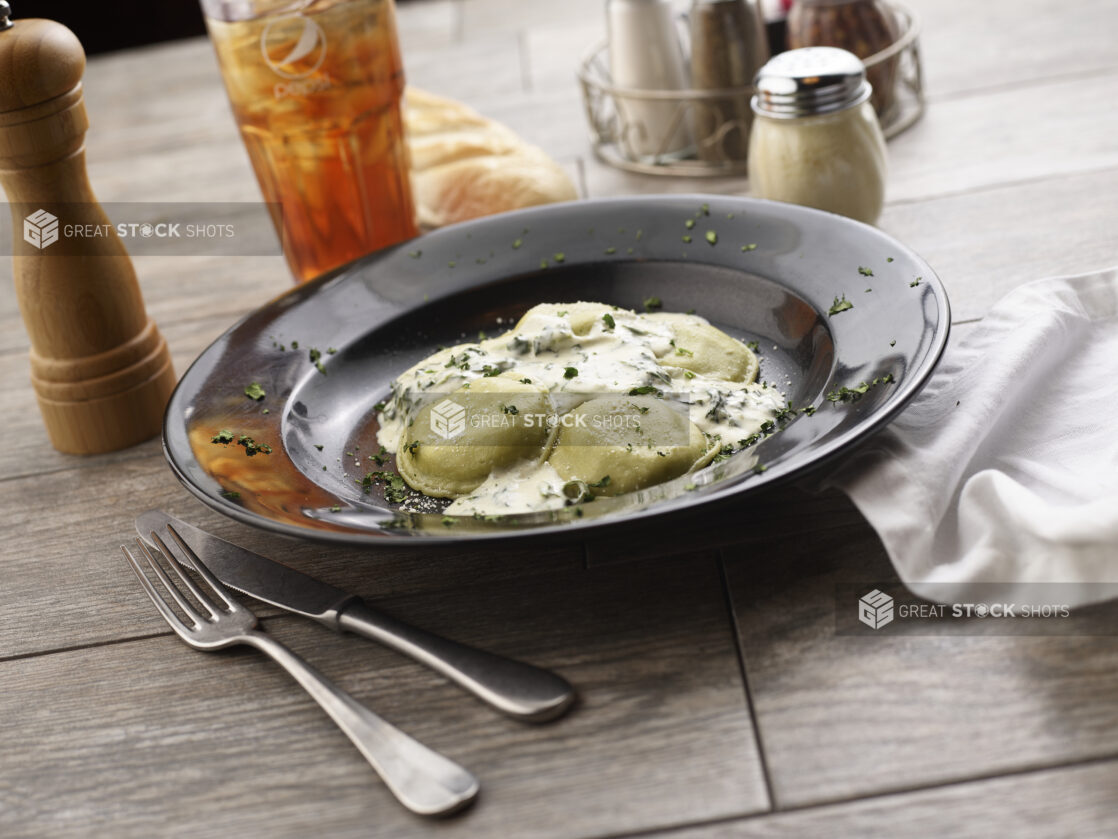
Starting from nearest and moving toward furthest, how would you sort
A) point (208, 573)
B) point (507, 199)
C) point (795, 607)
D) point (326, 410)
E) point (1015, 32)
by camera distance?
point (795, 607) < point (208, 573) < point (326, 410) < point (507, 199) < point (1015, 32)

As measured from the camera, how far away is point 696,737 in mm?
760

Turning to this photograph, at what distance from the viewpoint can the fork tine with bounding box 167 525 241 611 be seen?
0.94 m

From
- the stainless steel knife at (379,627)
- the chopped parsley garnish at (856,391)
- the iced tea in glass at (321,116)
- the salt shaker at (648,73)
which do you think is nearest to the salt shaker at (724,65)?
the salt shaker at (648,73)

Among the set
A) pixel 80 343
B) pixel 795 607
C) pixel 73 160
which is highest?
pixel 73 160

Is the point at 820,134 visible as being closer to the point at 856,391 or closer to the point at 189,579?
the point at 856,391

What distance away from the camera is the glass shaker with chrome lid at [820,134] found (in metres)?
1.37

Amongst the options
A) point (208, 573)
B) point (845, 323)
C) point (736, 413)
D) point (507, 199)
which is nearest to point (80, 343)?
point (208, 573)

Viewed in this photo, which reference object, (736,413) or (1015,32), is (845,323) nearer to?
(736,413)

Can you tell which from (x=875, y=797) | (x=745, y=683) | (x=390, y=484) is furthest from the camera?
(x=390, y=484)

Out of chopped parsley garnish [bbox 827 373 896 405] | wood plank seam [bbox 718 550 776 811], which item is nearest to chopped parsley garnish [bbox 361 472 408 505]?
wood plank seam [bbox 718 550 776 811]

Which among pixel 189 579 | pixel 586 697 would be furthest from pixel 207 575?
pixel 586 697

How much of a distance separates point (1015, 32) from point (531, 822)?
1964 millimetres

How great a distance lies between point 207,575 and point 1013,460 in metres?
0.72

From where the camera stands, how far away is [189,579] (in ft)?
3.24
